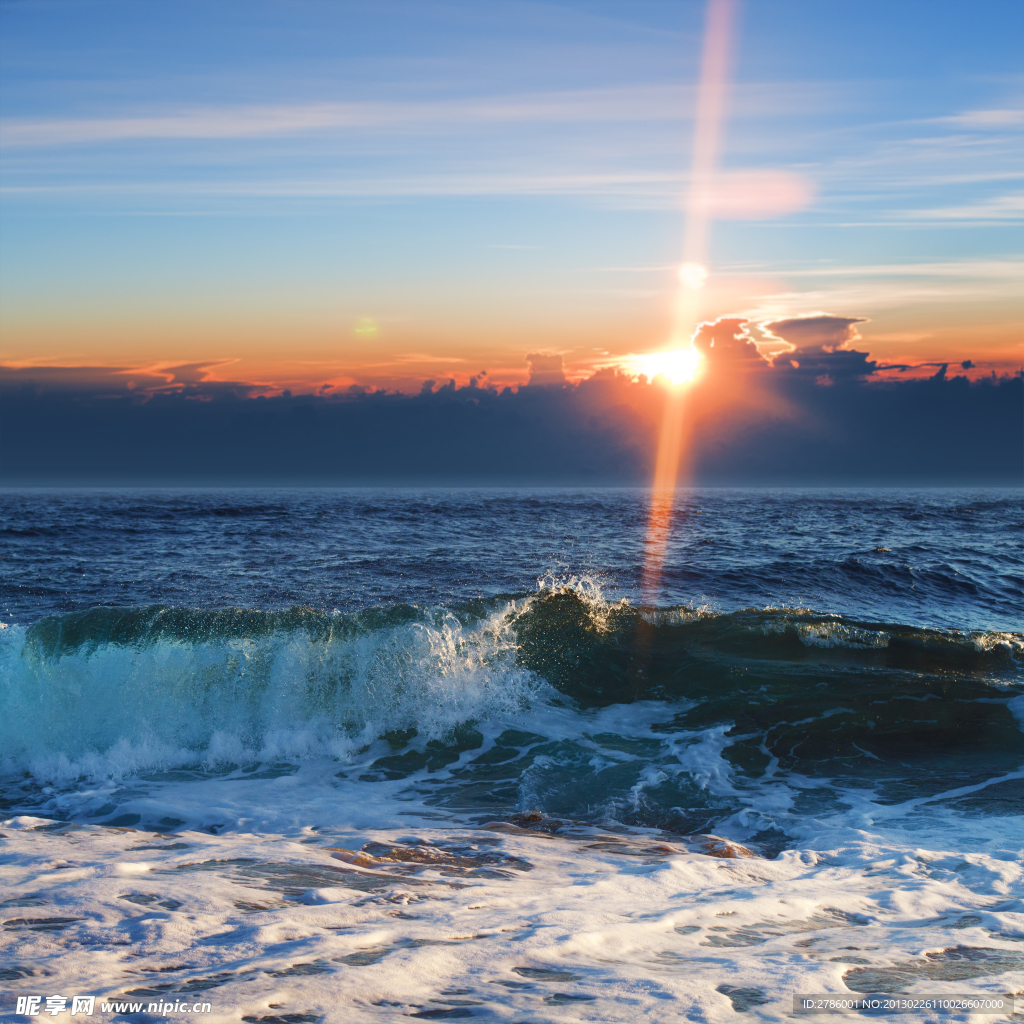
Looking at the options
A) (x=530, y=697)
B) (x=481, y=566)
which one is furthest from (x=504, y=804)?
(x=481, y=566)

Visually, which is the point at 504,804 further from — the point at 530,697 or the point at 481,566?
the point at 481,566

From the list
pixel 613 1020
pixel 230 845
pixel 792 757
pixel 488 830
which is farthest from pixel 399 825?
pixel 792 757

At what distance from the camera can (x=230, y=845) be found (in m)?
6.79

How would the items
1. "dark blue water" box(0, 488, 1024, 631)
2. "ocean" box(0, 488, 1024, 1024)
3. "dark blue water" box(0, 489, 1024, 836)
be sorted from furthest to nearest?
"dark blue water" box(0, 488, 1024, 631), "dark blue water" box(0, 489, 1024, 836), "ocean" box(0, 488, 1024, 1024)

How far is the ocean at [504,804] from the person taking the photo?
13.9 feet

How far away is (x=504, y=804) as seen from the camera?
8.64m

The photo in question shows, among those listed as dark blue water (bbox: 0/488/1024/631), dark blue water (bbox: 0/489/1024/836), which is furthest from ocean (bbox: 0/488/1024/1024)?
dark blue water (bbox: 0/488/1024/631)

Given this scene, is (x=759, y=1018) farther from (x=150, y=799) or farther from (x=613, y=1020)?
(x=150, y=799)

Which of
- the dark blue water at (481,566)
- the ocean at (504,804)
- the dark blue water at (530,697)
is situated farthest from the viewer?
the dark blue water at (481,566)

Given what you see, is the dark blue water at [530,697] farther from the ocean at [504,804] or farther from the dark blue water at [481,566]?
the dark blue water at [481,566]

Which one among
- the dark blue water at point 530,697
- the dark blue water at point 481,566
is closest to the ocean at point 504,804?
the dark blue water at point 530,697

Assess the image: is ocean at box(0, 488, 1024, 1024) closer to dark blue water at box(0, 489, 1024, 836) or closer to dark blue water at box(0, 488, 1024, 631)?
dark blue water at box(0, 489, 1024, 836)

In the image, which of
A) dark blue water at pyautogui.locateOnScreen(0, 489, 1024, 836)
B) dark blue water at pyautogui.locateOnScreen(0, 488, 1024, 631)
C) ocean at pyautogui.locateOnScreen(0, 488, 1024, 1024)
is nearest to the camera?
ocean at pyautogui.locateOnScreen(0, 488, 1024, 1024)

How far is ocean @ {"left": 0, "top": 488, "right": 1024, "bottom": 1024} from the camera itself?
4.25m
